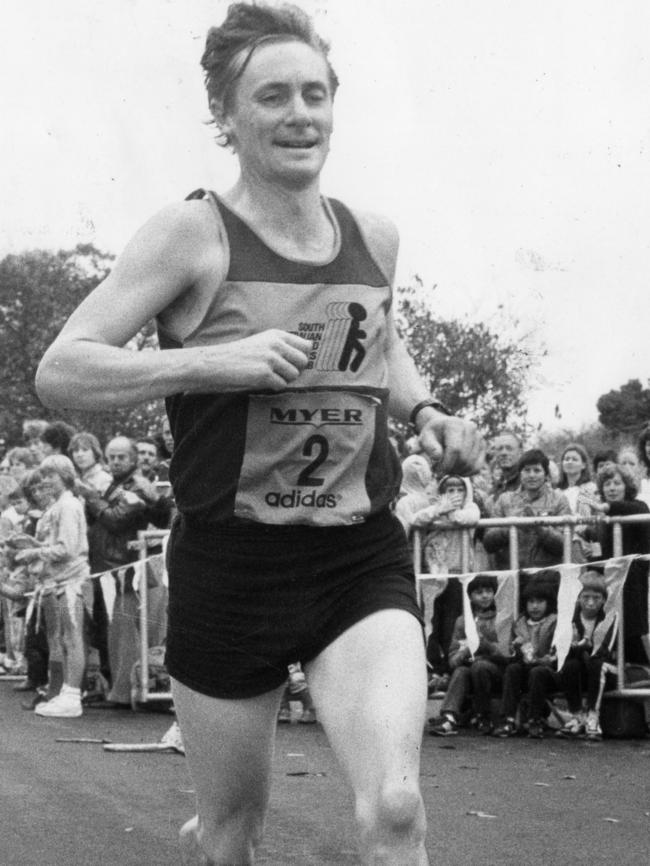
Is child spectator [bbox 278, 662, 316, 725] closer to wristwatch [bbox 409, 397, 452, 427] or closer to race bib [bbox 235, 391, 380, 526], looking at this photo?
wristwatch [bbox 409, 397, 452, 427]

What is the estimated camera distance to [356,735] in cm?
354

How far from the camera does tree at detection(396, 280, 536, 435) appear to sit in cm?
2857

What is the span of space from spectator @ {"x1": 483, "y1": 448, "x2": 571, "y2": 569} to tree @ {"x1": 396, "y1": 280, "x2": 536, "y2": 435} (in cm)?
1517

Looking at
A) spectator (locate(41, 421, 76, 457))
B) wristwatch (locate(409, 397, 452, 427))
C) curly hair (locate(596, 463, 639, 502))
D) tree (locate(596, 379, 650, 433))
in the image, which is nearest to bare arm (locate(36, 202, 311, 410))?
wristwatch (locate(409, 397, 452, 427))

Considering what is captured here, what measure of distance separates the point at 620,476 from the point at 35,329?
1720 inches

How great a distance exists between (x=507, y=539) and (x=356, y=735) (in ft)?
23.2

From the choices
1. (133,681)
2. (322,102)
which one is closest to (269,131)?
(322,102)

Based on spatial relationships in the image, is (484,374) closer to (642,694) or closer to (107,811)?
(642,694)

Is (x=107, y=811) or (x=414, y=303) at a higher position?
(x=414, y=303)

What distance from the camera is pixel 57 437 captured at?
13703 mm

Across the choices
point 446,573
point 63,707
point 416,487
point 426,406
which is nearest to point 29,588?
point 63,707

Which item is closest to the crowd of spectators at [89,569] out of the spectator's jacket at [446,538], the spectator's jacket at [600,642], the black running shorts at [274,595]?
the spectator's jacket at [446,538]

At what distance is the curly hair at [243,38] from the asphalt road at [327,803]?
293cm

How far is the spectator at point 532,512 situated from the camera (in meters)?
10.3
